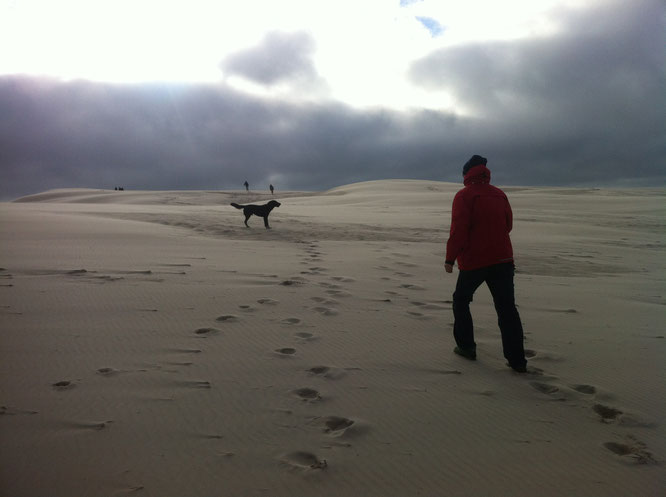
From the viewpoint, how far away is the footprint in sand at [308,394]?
3287 mm

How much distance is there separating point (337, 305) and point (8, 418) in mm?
3646

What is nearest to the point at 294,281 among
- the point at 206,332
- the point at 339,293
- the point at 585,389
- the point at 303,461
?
the point at 339,293

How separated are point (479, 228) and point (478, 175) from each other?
51 centimetres

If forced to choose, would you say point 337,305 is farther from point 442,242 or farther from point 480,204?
point 442,242

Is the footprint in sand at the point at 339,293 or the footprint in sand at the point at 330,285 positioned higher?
the footprint in sand at the point at 330,285

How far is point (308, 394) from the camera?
11.0 feet

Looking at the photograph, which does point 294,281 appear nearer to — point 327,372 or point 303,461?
point 327,372

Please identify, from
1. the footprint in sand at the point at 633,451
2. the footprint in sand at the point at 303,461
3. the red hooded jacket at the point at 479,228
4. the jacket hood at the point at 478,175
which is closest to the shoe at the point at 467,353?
the red hooded jacket at the point at 479,228

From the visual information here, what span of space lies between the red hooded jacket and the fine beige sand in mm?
1020

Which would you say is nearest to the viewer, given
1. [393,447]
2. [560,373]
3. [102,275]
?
[393,447]

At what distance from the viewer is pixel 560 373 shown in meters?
4.04

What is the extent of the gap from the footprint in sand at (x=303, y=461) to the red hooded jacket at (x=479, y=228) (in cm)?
221

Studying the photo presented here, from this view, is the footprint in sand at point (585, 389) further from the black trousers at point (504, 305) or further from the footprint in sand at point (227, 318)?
the footprint in sand at point (227, 318)

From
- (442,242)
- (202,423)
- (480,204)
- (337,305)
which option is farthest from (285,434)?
(442,242)
